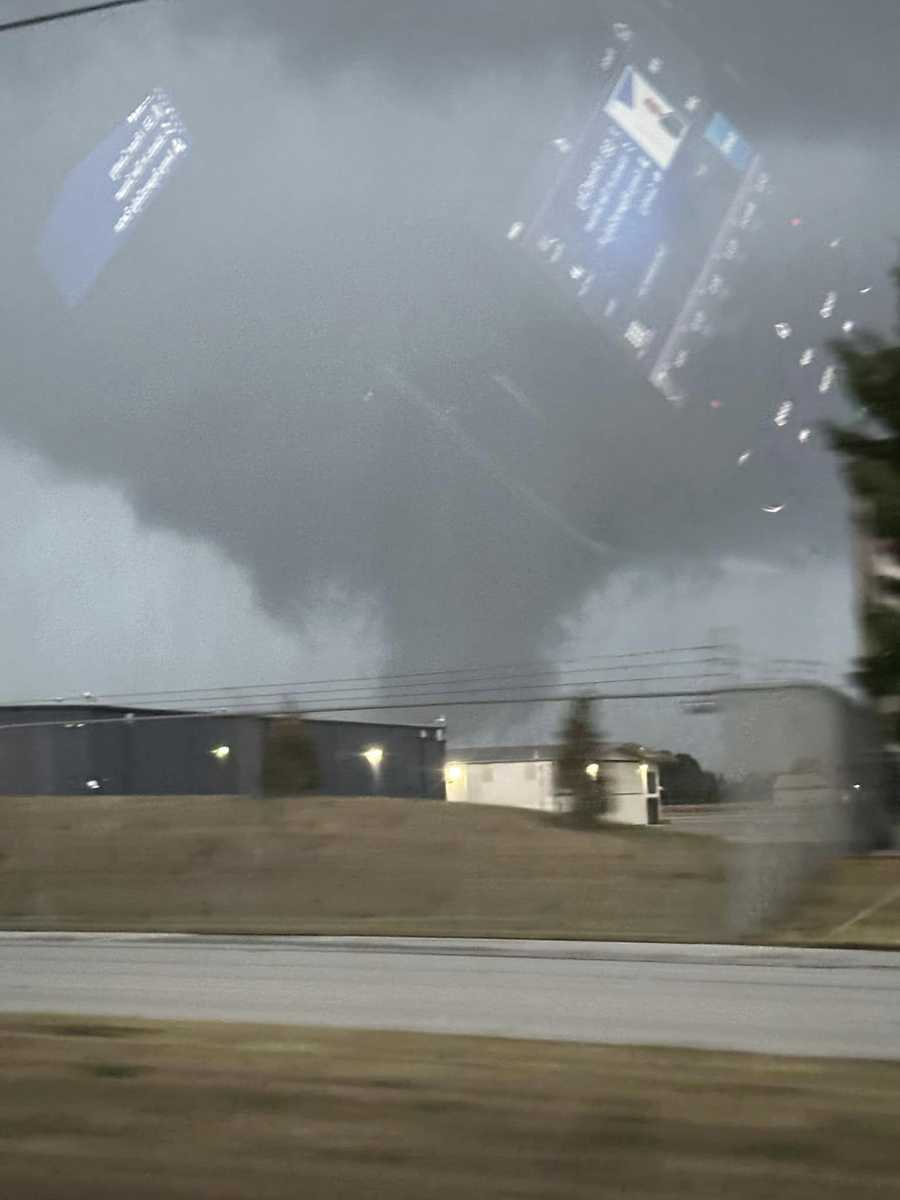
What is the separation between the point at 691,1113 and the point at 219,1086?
2.50 metres

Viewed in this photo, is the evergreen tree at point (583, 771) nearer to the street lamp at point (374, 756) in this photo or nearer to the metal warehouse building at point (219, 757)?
the metal warehouse building at point (219, 757)

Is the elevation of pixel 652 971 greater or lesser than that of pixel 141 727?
lesser

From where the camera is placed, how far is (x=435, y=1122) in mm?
7434

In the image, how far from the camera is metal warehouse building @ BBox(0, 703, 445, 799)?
834 inches

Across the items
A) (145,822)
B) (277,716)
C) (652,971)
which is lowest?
(652,971)

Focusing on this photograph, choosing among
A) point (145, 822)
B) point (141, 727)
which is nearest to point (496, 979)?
point (145, 822)

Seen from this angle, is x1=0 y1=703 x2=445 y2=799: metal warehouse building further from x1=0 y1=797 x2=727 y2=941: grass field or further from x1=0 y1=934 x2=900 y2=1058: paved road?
x1=0 y1=934 x2=900 y2=1058: paved road

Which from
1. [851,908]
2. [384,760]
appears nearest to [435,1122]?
[851,908]

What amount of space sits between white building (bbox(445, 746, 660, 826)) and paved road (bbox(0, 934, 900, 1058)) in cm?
162

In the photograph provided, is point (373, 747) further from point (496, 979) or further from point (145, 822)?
point (496, 979)

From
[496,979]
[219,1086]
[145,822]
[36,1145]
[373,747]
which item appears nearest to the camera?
[36,1145]

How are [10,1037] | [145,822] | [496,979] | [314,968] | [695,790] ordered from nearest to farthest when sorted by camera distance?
[10,1037] < [496,979] < [314,968] < [695,790] < [145,822]

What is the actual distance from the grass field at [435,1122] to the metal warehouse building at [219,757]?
1096 cm

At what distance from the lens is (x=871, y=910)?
20.0 meters
